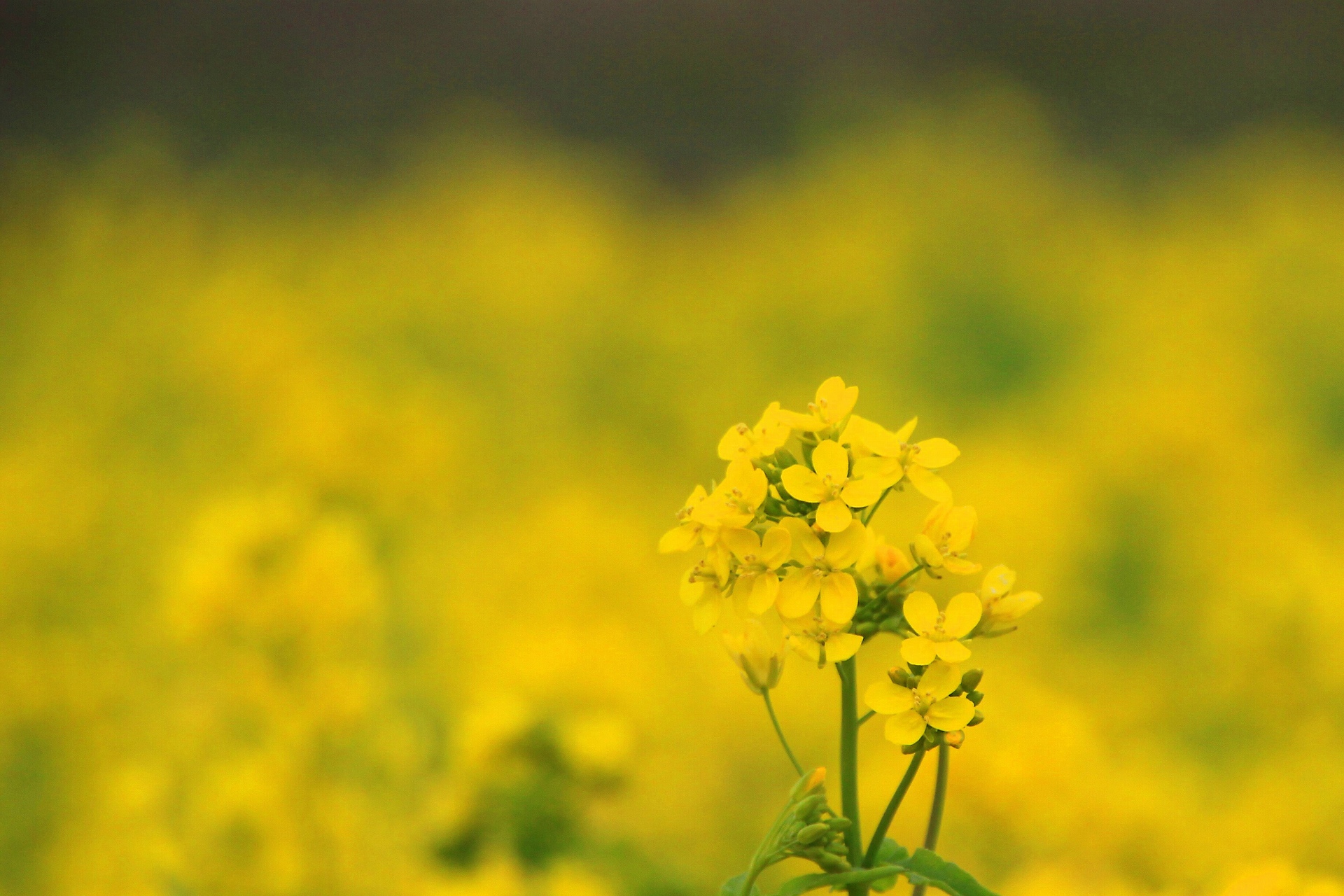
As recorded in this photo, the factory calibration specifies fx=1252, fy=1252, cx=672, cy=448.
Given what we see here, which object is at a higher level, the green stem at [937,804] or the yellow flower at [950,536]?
the yellow flower at [950,536]

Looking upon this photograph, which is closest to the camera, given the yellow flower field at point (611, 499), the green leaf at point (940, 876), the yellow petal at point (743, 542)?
the green leaf at point (940, 876)

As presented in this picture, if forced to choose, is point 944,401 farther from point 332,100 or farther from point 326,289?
point 332,100

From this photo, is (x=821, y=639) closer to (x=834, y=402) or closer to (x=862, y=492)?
(x=862, y=492)

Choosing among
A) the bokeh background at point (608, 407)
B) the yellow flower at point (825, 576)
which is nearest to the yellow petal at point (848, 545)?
the yellow flower at point (825, 576)

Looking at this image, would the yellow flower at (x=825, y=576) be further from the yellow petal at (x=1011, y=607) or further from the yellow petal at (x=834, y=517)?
the yellow petal at (x=1011, y=607)

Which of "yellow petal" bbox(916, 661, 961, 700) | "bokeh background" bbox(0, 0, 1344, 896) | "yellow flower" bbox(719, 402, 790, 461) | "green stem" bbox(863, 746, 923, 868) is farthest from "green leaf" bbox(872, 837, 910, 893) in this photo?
"bokeh background" bbox(0, 0, 1344, 896)

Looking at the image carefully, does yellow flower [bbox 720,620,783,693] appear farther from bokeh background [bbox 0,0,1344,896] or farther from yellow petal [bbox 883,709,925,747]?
bokeh background [bbox 0,0,1344,896]

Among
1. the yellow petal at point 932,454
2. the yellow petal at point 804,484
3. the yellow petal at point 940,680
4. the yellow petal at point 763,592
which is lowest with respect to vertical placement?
the yellow petal at point 940,680

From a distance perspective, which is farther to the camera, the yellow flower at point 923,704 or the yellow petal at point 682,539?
the yellow petal at point 682,539
